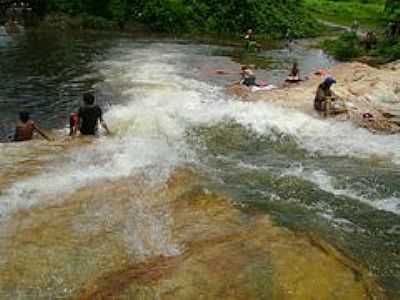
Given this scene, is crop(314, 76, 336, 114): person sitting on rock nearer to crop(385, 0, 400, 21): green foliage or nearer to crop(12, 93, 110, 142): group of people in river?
crop(12, 93, 110, 142): group of people in river

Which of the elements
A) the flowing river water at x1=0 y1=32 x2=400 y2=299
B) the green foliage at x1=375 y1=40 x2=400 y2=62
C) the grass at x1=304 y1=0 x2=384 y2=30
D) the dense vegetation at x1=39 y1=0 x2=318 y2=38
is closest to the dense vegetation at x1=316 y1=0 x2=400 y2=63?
the green foliage at x1=375 y1=40 x2=400 y2=62

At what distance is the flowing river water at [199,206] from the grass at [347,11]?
112ft

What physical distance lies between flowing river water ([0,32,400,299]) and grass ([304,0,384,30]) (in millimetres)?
34125

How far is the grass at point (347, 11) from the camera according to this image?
166 feet

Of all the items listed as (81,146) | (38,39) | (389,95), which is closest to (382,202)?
(81,146)

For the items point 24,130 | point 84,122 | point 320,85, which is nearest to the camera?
point 24,130

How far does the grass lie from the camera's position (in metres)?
50.7

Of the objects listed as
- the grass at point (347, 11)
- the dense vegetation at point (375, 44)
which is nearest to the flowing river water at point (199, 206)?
the dense vegetation at point (375, 44)

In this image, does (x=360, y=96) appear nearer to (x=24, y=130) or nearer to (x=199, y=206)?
(x=24, y=130)

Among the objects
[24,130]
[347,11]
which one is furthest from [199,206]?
[347,11]

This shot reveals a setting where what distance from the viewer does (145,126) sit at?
16812 mm

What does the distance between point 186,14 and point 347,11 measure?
21075mm

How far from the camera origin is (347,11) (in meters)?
54.5

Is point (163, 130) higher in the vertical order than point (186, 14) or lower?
lower
